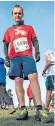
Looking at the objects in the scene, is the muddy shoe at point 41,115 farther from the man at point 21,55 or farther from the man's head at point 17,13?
the man's head at point 17,13

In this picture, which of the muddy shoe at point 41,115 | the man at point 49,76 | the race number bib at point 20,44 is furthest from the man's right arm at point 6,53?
the man at point 49,76

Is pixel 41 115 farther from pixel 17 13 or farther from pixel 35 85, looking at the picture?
pixel 17 13

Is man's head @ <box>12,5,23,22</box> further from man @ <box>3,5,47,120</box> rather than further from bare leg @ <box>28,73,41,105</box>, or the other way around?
bare leg @ <box>28,73,41,105</box>

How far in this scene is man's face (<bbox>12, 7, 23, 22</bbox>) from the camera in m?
5.18

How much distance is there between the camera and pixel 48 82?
735 centimetres

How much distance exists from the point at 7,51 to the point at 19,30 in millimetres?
349

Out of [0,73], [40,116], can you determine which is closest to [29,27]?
[40,116]

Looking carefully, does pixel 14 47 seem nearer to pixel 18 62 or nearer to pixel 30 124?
pixel 18 62

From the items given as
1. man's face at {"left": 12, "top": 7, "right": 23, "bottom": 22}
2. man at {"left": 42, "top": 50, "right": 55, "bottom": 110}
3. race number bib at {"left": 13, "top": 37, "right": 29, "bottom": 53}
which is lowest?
man at {"left": 42, "top": 50, "right": 55, "bottom": 110}

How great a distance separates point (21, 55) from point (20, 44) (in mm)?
210

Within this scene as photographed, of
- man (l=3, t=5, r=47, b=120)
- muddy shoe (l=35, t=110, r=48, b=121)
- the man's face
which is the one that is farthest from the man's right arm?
muddy shoe (l=35, t=110, r=48, b=121)

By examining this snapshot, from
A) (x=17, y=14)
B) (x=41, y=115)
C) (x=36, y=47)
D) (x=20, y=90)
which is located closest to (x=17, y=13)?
(x=17, y=14)

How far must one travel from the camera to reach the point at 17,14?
5203 mm

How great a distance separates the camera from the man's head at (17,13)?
518cm
